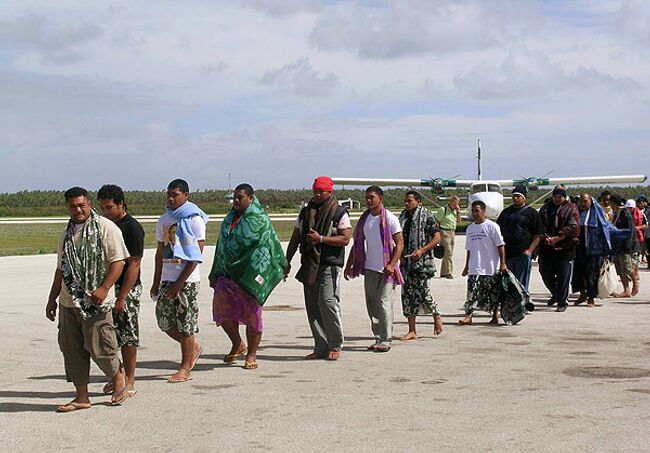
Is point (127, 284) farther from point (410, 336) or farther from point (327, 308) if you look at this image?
point (410, 336)

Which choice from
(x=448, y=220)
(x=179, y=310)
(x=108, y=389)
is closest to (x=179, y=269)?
(x=179, y=310)

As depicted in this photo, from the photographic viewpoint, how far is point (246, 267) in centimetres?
889

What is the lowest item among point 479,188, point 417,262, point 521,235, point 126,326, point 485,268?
point 126,326

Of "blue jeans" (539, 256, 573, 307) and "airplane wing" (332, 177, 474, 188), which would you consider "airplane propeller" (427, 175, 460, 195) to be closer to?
"airplane wing" (332, 177, 474, 188)

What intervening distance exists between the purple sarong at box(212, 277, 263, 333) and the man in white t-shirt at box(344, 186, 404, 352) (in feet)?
4.63

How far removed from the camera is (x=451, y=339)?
10.9m

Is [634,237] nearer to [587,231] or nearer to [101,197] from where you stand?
[587,231]

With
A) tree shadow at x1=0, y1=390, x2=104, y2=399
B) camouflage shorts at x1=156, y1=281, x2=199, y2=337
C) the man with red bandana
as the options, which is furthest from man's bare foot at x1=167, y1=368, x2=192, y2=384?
the man with red bandana

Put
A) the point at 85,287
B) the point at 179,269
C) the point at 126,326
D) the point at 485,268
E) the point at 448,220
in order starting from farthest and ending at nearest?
the point at 448,220 → the point at 485,268 → the point at 179,269 → the point at 126,326 → the point at 85,287

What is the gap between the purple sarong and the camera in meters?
8.98

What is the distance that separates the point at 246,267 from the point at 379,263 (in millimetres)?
1721

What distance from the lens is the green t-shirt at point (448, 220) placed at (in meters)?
19.8

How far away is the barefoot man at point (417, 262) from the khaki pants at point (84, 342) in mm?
4522

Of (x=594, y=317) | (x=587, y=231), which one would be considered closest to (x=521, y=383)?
(x=594, y=317)
